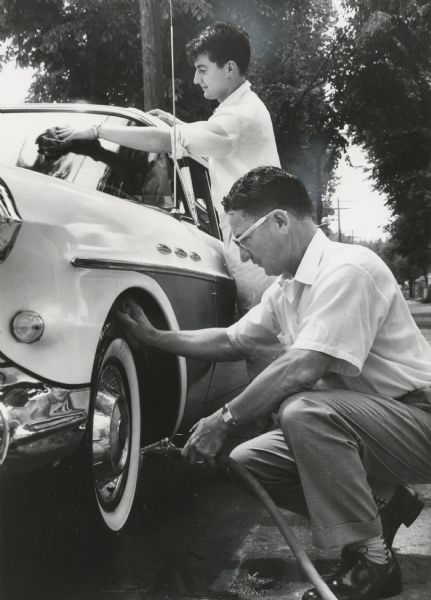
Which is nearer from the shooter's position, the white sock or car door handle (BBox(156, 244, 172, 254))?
the white sock

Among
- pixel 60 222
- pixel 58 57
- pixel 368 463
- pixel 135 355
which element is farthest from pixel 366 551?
pixel 58 57

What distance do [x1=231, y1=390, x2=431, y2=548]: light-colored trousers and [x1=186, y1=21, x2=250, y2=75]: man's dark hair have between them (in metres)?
2.10

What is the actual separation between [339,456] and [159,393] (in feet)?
3.44

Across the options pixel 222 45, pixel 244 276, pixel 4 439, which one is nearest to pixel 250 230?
pixel 4 439

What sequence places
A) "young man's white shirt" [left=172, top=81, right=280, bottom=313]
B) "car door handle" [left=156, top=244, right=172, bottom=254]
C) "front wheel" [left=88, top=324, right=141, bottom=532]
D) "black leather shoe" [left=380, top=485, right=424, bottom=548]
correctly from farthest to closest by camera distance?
"young man's white shirt" [left=172, top=81, right=280, bottom=313]
"car door handle" [left=156, top=244, right=172, bottom=254]
"black leather shoe" [left=380, top=485, right=424, bottom=548]
"front wheel" [left=88, top=324, right=141, bottom=532]

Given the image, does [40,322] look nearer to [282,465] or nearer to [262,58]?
[282,465]

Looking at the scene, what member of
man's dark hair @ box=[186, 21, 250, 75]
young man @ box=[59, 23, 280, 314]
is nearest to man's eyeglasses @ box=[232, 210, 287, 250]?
young man @ box=[59, 23, 280, 314]

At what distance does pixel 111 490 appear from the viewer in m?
2.98

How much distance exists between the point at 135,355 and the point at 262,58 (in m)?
14.6

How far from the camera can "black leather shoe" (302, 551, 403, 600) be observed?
8.20 ft

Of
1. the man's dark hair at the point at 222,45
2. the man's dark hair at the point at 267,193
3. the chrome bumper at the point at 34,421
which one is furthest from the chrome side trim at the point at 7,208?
the man's dark hair at the point at 222,45

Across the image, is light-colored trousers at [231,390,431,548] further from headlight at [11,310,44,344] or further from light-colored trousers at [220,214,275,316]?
light-colored trousers at [220,214,275,316]

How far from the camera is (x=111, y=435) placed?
2.84 m

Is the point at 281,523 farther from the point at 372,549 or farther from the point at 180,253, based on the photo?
the point at 180,253
